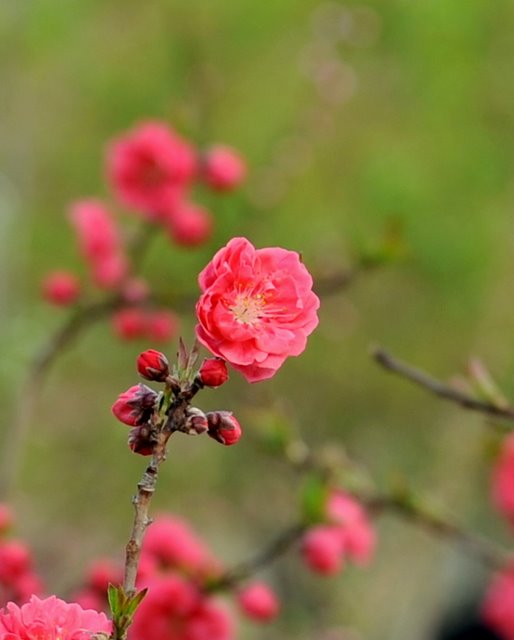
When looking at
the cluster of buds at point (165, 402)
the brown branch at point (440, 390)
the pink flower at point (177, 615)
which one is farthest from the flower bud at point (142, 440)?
the pink flower at point (177, 615)

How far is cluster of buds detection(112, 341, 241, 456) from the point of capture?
0.64 meters

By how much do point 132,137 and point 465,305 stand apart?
83.6 inches

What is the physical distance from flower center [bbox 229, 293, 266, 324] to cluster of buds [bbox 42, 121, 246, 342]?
0.93 metres

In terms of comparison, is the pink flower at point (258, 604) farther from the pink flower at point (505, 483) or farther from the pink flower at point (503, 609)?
the pink flower at point (503, 609)

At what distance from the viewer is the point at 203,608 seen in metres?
1.33

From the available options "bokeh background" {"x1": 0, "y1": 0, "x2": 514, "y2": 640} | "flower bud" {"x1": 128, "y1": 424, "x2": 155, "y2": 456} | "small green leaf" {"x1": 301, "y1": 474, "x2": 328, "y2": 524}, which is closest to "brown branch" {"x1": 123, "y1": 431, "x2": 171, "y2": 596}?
"flower bud" {"x1": 128, "y1": 424, "x2": 155, "y2": 456}

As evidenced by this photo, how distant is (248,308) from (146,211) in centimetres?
103

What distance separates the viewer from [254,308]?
26.5 inches

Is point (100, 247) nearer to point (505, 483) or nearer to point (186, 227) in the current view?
point (186, 227)

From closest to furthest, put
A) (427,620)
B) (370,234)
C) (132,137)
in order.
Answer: (132,137)
(427,620)
(370,234)

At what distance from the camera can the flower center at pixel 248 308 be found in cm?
65

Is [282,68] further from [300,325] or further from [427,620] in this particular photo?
[300,325]

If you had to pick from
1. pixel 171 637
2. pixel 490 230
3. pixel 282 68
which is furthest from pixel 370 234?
pixel 171 637

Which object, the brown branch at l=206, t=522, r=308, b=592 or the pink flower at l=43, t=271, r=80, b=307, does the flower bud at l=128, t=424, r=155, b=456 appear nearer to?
the brown branch at l=206, t=522, r=308, b=592
